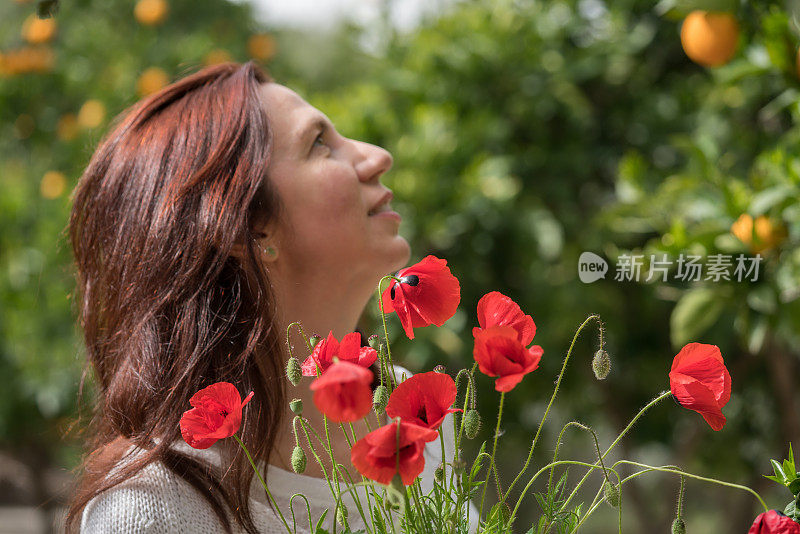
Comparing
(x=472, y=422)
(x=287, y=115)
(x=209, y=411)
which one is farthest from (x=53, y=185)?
(x=472, y=422)

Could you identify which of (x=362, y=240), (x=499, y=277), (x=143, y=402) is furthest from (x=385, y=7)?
(x=143, y=402)

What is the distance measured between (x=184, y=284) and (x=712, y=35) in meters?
0.92

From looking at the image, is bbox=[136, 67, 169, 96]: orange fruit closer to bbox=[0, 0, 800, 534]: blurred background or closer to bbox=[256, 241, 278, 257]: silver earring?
bbox=[0, 0, 800, 534]: blurred background

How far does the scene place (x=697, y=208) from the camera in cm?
138

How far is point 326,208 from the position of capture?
2.87 feet

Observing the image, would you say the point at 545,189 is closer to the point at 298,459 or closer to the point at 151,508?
the point at 151,508

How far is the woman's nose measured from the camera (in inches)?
36.6

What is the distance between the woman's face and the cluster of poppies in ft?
1.03

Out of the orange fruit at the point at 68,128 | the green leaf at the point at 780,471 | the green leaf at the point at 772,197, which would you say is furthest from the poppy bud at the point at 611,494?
the orange fruit at the point at 68,128

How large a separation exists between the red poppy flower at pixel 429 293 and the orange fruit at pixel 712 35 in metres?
0.91

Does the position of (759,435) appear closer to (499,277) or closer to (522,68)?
(499,277)

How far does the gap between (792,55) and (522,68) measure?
37.7 inches

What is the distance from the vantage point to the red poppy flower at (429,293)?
54cm

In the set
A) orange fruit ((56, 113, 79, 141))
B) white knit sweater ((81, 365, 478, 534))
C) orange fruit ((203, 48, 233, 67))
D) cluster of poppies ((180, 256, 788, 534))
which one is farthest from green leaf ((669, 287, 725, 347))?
orange fruit ((56, 113, 79, 141))
